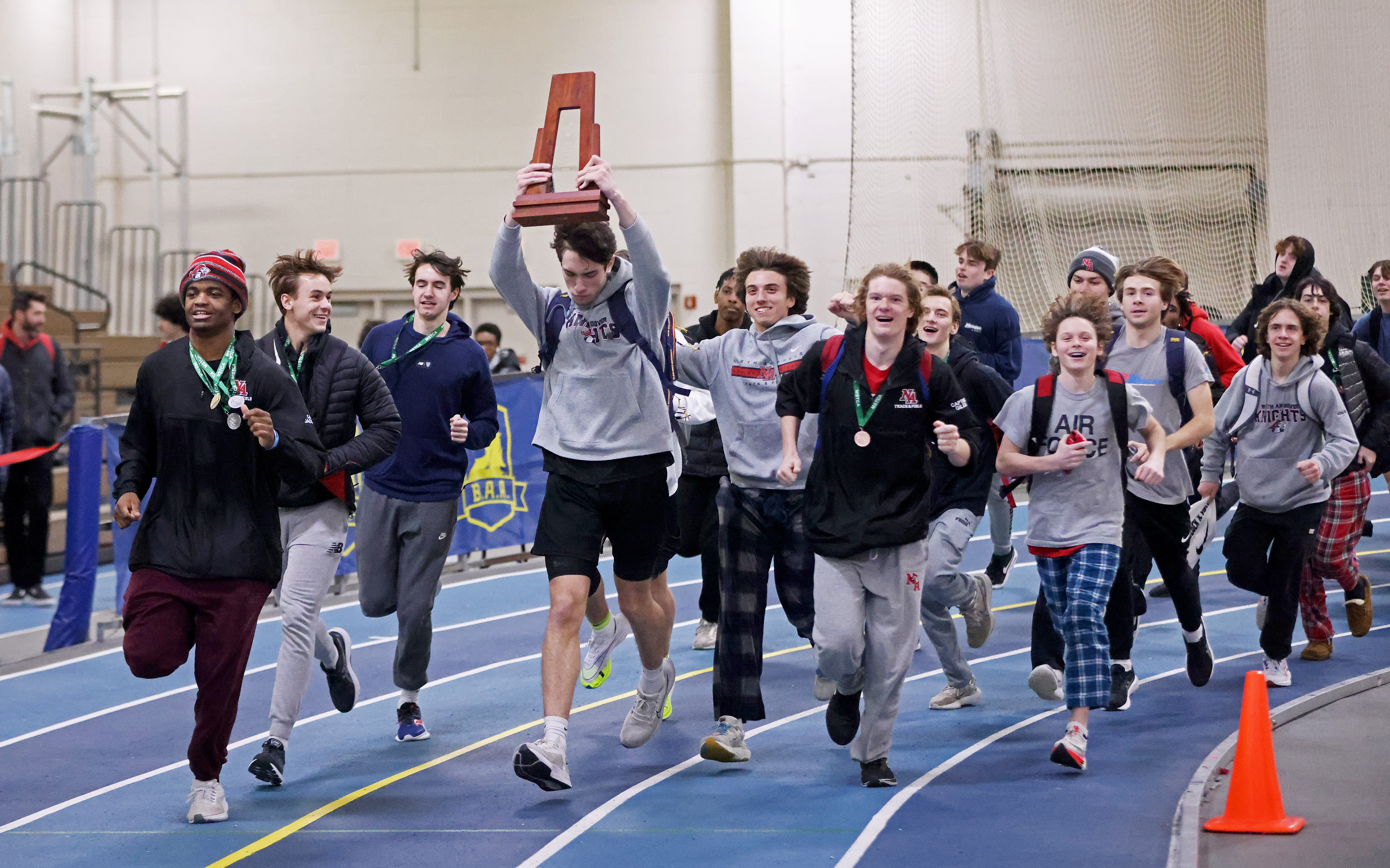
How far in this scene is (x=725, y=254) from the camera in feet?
62.1

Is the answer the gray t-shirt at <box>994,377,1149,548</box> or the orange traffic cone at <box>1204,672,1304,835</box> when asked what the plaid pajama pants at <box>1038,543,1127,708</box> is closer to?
the gray t-shirt at <box>994,377,1149,548</box>

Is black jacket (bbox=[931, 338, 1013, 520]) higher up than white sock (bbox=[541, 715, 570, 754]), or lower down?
higher up

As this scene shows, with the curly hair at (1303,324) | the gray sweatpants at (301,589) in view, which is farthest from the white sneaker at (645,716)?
the curly hair at (1303,324)

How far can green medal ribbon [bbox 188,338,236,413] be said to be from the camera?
199 inches

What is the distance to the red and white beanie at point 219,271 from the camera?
5016mm

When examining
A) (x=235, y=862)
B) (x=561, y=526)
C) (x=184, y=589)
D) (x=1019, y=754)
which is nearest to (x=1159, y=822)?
(x=1019, y=754)

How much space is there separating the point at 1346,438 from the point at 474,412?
4115mm

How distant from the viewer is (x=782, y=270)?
599 centimetres

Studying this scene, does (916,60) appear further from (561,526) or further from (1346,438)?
(561,526)

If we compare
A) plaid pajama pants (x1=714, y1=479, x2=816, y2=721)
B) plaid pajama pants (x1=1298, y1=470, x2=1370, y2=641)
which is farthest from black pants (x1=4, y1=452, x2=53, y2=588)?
plaid pajama pants (x1=1298, y1=470, x2=1370, y2=641)

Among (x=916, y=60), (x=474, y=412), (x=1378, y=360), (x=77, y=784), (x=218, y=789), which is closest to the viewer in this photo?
(x=218, y=789)

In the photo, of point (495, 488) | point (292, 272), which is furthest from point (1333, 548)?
Result: point (495, 488)

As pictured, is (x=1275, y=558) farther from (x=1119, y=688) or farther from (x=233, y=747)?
(x=233, y=747)

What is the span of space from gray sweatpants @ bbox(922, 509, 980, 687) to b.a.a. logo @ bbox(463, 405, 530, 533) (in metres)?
5.02
